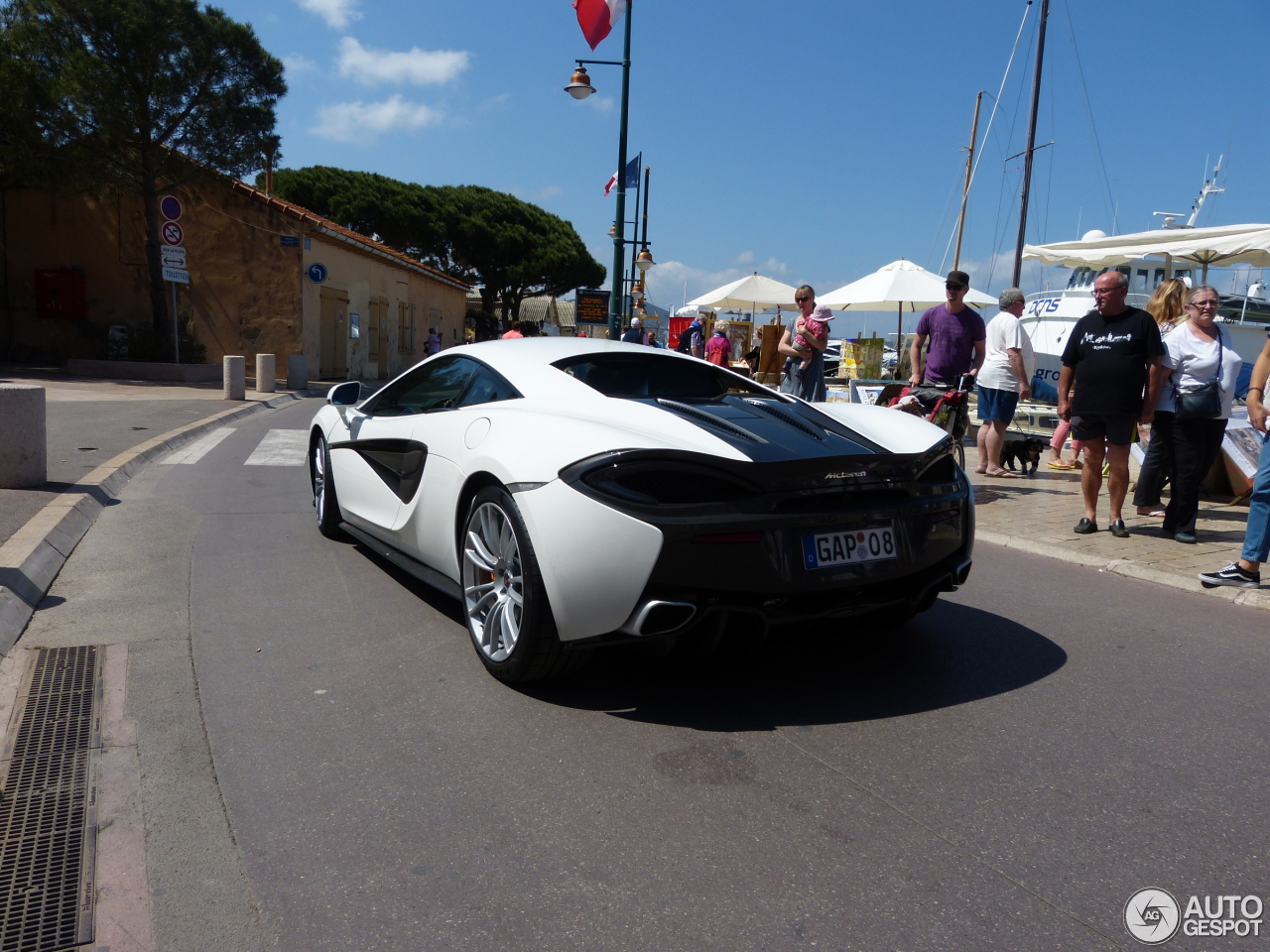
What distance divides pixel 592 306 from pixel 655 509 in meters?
16.1

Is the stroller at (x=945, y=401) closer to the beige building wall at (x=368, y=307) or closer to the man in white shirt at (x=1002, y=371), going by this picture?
the man in white shirt at (x=1002, y=371)

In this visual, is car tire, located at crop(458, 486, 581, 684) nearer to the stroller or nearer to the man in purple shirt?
the stroller

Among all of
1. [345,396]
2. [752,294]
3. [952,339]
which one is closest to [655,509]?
[345,396]

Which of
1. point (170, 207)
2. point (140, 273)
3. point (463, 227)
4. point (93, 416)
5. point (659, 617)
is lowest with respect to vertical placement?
point (93, 416)

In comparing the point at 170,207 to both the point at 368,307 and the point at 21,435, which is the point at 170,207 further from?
the point at 368,307

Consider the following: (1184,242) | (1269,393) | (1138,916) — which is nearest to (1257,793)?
(1138,916)

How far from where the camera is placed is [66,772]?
9.29ft

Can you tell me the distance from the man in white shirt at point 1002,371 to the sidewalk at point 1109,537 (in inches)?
25.2

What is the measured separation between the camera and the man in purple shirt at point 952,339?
8234 mm

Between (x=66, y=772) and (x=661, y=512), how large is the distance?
1937mm

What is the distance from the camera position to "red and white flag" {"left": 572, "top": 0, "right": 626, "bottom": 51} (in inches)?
576

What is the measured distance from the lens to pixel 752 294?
2072 cm

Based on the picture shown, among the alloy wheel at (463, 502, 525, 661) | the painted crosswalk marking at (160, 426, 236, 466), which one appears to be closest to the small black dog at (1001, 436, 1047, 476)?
the alloy wheel at (463, 502, 525, 661)

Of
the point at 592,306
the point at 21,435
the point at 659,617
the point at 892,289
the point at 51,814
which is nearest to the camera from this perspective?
the point at 51,814
